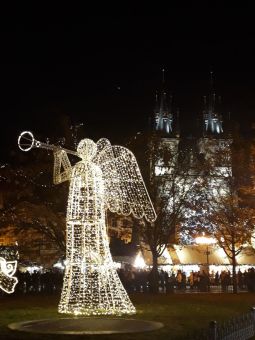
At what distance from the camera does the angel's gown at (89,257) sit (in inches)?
760

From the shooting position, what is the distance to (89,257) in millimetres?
19500

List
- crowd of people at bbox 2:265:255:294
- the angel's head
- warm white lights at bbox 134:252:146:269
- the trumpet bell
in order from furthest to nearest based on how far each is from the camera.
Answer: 1. warm white lights at bbox 134:252:146:269
2. crowd of people at bbox 2:265:255:294
3. the angel's head
4. the trumpet bell

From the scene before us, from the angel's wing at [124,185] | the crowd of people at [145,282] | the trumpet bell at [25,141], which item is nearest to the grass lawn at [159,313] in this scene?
the crowd of people at [145,282]

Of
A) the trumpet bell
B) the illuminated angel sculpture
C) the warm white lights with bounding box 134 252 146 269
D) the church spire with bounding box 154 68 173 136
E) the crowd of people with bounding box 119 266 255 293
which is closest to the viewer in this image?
the trumpet bell

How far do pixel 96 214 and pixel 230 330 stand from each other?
7594mm

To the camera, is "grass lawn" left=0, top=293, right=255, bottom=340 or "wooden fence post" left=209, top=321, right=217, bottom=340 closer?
"wooden fence post" left=209, top=321, right=217, bottom=340

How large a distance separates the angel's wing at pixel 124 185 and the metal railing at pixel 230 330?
15.8ft

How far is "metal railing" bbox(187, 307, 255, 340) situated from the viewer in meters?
11.7

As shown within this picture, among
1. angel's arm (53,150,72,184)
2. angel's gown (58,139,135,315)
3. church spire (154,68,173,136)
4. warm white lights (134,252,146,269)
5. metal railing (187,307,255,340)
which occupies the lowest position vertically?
metal railing (187,307,255,340)

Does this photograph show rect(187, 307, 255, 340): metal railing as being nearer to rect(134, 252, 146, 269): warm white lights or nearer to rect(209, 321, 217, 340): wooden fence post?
rect(209, 321, 217, 340): wooden fence post

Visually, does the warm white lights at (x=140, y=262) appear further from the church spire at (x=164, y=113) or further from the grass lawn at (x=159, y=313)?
the church spire at (x=164, y=113)

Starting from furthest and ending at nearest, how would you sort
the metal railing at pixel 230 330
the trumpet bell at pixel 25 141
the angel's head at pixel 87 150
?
the angel's head at pixel 87 150 → the trumpet bell at pixel 25 141 → the metal railing at pixel 230 330

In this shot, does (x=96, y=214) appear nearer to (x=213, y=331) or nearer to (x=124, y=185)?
(x=124, y=185)

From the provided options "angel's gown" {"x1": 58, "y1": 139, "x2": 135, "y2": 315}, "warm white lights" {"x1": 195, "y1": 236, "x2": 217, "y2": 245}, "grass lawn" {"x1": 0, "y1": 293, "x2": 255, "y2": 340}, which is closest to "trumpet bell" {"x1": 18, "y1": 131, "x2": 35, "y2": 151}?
"angel's gown" {"x1": 58, "y1": 139, "x2": 135, "y2": 315}
